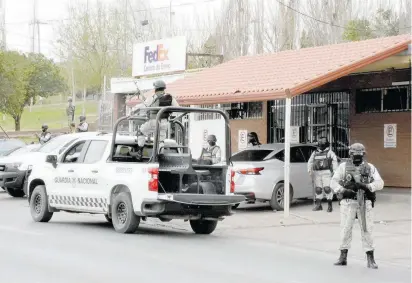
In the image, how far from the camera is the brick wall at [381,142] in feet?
72.5

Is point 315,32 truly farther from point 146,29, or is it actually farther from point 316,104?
point 316,104

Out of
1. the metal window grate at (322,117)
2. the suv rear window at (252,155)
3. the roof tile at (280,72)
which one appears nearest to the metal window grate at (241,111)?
the metal window grate at (322,117)

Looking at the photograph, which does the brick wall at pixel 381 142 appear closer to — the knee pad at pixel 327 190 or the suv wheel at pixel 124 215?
the knee pad at pixel 327 190

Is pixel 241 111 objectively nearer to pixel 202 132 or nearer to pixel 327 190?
pixel 202 132

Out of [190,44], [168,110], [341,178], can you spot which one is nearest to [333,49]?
[168,110]

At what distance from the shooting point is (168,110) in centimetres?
1370

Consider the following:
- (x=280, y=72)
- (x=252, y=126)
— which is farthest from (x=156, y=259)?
(x=252, y=126)

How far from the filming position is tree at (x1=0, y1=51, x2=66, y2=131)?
42.0m

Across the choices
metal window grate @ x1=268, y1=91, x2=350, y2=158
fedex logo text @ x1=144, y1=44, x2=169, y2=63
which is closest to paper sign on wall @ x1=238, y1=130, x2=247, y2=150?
metal window grate @ x1=268, y1=91, x2=350, y2=158

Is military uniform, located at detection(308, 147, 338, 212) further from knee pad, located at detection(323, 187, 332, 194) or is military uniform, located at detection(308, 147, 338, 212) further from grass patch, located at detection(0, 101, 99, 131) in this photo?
grass patch, located at detection(0, 101, 99, 131)

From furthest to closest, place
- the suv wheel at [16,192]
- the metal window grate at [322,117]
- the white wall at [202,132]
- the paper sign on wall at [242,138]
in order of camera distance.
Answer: the paper sign on wall at [242,138] → the metal window grate at [322,117] → the white wall at [202,132] → the suv wheel at [16,192]

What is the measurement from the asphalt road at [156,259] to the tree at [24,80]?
28.1 metres

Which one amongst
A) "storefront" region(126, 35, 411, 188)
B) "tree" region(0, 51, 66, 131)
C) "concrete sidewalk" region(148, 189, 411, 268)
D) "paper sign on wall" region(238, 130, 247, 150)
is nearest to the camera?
"concrete sidewalk" region(148, 189, 411, 268)

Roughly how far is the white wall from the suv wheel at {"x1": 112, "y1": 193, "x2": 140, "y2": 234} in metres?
8.96
